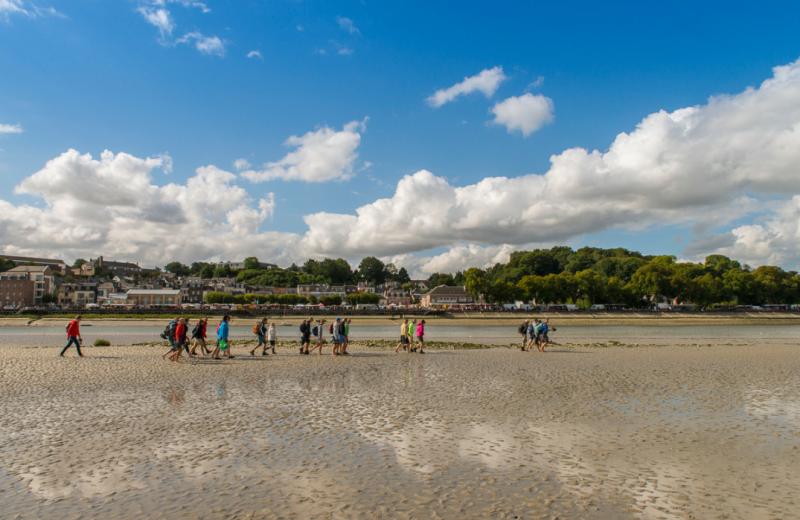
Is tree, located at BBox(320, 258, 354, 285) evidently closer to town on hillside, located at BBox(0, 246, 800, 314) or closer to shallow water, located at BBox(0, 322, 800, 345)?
town on hillside, located at BBox(0, 246, 800, 314)

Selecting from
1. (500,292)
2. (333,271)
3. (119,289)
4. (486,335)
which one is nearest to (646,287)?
(500,292)

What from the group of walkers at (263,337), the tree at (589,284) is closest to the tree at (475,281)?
the tree at (589,284)

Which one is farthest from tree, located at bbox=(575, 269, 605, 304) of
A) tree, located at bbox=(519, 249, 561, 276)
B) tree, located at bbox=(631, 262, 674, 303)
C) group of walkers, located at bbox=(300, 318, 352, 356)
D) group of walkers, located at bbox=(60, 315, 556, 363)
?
group of walkers, located at bbox=(300, 318, 352, 356)

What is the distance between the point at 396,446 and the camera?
25.7 feet

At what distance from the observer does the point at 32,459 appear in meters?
7.00

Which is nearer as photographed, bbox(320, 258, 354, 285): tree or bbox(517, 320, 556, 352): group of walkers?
bbox(517, 320, 556, 352): group of walkers

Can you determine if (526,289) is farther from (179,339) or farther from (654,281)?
(179,339)

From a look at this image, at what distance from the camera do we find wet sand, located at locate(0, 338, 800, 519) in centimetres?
559

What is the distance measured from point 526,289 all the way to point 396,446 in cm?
9931

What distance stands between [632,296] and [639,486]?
11091 centimetres

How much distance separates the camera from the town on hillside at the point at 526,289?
101562 mm

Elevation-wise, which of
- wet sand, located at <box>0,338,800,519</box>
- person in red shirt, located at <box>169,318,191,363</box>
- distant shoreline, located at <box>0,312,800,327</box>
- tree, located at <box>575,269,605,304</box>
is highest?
tree, located at <box>575,269,605,304</box>

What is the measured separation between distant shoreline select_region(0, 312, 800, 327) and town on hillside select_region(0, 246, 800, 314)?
9.44 metres

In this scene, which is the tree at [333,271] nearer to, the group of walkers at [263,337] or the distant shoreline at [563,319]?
the distant shoreline at [563,319]
